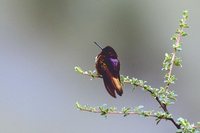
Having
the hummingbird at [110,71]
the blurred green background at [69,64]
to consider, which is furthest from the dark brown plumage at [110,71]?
the blurred green background at [69,64]

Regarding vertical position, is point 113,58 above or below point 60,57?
below

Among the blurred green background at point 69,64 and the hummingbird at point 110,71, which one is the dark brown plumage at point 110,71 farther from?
the blurred green background at point 69,64

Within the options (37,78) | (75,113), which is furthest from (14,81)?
(75,113)

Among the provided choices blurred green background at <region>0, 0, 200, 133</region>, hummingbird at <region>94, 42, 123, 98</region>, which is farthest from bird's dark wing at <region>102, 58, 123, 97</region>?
blurred green background at <region>0, 0, 200, 133</region>

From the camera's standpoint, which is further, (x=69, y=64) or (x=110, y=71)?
(x=69, y=64)

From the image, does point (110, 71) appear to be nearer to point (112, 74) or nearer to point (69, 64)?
point (112, 74)

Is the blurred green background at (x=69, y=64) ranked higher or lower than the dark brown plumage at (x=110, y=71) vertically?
higher

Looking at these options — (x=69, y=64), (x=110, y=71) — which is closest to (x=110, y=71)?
(x=110, y=71)

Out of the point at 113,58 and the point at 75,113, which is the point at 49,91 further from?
the point at 113,58

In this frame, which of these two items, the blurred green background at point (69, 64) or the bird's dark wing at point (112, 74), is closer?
the bird's dark wing at point (112, 74)
